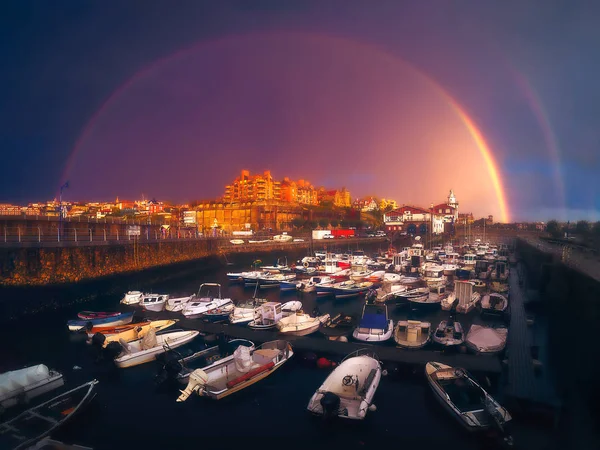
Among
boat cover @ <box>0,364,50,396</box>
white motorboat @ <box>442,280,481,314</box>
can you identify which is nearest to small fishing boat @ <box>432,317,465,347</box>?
white motorboat @ <box>442,280,481,314</box>

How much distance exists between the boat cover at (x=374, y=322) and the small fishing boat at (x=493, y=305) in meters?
8.22

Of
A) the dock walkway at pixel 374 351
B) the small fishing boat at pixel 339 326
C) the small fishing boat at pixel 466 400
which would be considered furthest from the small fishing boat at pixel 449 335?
the small fishing boat at pixel 339 326

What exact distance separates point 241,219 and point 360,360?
3097 inches

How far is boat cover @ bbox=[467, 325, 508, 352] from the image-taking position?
13898 millimetres

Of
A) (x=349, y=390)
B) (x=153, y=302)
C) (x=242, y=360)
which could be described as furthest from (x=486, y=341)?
(x=153, y=302)

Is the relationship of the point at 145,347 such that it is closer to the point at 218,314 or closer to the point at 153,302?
the point at 218,314

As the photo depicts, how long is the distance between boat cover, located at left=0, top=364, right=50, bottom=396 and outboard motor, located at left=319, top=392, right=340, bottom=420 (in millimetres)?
8900

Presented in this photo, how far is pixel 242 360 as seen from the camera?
40.9 feet

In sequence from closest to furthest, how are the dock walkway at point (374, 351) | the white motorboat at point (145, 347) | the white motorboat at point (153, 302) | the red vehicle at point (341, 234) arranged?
the dock walkway at point (374, 351), the white motorboat at point (145, 347), the white motorboat at point (153, 302), the red vehicle at point (341, 234)

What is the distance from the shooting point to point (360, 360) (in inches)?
490

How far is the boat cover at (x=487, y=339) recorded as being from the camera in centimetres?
1390

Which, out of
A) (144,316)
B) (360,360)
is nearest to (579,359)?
(360,360)

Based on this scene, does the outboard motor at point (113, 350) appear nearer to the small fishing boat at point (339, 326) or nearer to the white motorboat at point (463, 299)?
the small fishing boat at point (339, 326)

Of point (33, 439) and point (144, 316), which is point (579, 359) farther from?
point (144, 316)
